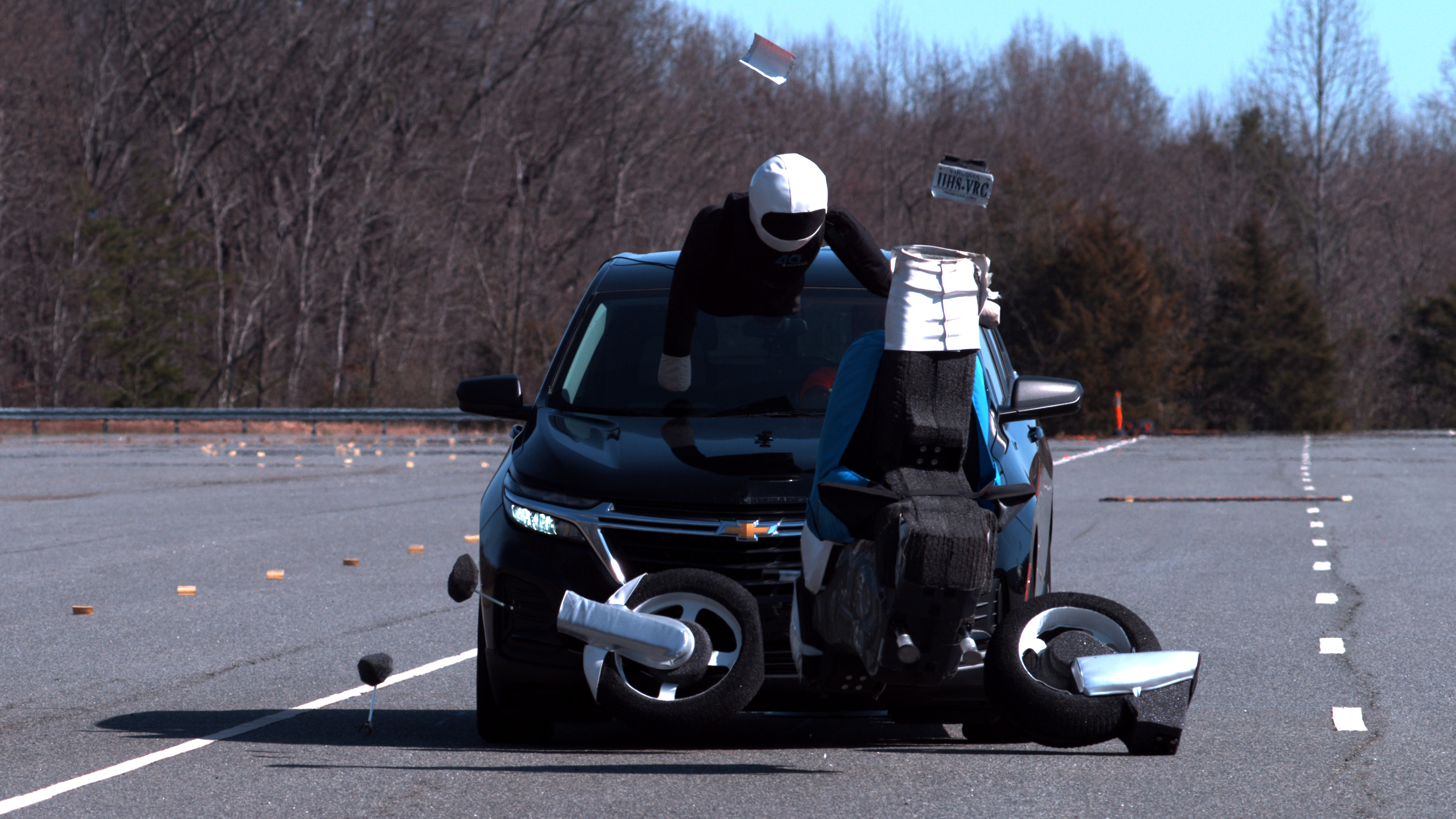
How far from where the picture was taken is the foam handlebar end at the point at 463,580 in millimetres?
5723

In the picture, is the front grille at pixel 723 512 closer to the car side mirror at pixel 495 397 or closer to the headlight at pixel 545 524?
the headlight at pixel 545 524

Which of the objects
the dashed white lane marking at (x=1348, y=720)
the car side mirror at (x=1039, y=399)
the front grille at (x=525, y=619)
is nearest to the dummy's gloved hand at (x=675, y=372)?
the front grille at (x=525, y=619)

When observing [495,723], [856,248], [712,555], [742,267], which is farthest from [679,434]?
[495,723]

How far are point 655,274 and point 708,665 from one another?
252cm

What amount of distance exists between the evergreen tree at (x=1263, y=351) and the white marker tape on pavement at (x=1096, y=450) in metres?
11.6

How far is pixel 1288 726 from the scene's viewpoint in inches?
249

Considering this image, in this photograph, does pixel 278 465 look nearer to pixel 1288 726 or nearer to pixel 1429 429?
pixel 1288 726

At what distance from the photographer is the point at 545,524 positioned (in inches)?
221

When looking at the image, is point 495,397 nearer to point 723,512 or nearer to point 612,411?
point 612,411

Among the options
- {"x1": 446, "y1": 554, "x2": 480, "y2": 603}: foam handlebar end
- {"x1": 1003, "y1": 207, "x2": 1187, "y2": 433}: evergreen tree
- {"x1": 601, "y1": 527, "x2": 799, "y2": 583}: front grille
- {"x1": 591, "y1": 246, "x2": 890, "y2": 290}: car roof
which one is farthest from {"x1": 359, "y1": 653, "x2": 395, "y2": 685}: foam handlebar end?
{"x1": 1003, "y1": 207, "x2": 1187, "y2": 433}: evergreen tree

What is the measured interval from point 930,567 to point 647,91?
48.1 m

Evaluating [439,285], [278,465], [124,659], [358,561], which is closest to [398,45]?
[439,285]

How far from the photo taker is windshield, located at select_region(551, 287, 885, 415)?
252 inches

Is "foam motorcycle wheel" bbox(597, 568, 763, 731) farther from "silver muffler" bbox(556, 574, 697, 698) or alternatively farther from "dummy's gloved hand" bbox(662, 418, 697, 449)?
"dummy's gloved hand" bbox(662, 418, 697, 449)
